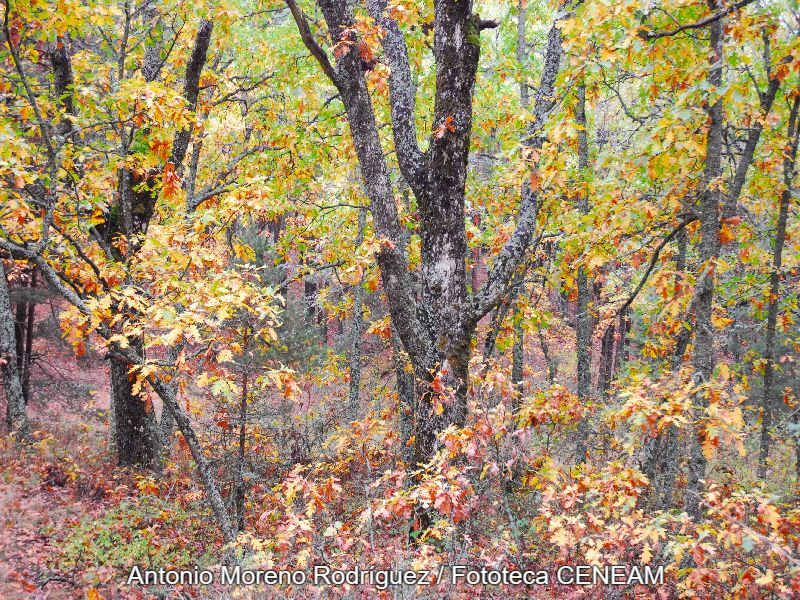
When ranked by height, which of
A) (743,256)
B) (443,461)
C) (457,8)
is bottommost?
(443,461)

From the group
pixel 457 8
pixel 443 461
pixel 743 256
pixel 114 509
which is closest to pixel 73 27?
pixel 457 8

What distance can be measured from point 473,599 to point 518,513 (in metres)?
3.20

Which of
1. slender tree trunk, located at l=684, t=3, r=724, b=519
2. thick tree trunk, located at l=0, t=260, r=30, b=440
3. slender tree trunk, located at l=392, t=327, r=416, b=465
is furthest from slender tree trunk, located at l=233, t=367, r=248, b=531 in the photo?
thick tree trunk, located at l=0, t=260, r=30, b=440

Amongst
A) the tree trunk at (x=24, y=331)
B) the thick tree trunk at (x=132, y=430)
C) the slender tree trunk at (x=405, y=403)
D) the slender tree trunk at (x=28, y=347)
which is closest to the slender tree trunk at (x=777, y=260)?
the slender tree trunk at (x=405, y=403)

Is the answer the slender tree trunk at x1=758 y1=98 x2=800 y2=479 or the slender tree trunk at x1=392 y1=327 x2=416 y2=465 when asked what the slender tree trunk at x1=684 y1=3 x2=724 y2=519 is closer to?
the slender tree trunk at x1=758 y1=98 x2=800 y2=479

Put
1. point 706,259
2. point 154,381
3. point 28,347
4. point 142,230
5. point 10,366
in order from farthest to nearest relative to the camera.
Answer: point 28,347, point 10,366, point 142,230, point 154,381, point 706,259

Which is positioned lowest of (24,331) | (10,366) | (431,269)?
(10,366)

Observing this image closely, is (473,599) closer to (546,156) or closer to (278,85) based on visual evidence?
(546,156)

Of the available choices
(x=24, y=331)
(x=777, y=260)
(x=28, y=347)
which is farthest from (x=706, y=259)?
(x=24, y=331)

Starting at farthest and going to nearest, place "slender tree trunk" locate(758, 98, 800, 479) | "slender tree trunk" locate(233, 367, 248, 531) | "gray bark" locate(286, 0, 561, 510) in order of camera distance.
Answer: "slender tree trunk" locate(233, 367, 248, 531), "slender tree trunk" locate(758, 98, 800, 479), "gray bark" locate(286, 0, 561, 510)

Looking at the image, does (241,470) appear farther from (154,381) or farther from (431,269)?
(431,269)

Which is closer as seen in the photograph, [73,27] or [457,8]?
[457,8]

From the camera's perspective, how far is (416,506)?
498 centimetres

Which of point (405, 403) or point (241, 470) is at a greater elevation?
point (405, 403)
